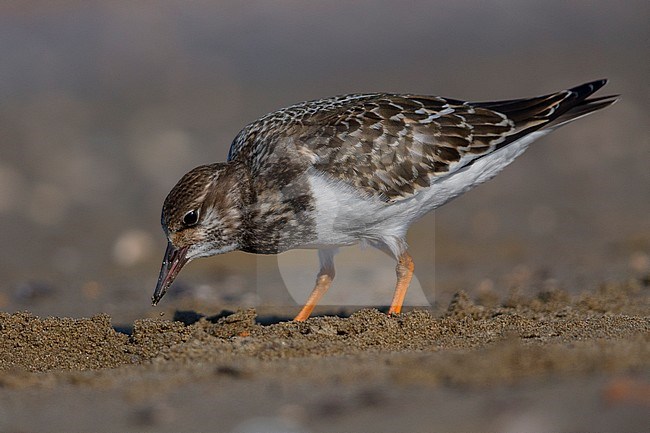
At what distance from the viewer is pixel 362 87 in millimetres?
15484

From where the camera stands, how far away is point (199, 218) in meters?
6.98

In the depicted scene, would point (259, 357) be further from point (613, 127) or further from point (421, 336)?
point (613, 127)

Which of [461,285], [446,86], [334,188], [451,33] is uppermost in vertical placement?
[451,33]

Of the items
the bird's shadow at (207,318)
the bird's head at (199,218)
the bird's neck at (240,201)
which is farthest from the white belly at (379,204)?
the bird's shadow at (207,318)

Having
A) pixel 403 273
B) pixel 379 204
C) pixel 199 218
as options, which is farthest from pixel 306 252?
pixel 199 218

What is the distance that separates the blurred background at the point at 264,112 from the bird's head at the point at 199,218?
142 centimetres

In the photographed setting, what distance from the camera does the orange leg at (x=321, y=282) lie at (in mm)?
7656

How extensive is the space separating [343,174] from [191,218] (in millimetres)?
1187

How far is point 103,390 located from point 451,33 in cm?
1445

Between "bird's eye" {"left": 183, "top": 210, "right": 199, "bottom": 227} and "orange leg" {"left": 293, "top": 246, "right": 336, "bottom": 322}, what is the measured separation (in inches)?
48.3

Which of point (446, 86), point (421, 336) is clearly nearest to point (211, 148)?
point (446, 86)

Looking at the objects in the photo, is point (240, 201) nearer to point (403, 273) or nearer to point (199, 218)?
point (199, 218)

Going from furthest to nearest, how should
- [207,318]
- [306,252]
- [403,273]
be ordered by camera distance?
[306,252], [403,273], [207,318]

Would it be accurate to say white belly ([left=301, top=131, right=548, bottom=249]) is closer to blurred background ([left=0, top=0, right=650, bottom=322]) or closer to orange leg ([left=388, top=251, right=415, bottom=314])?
orange leg ([left=388, top=251, right=415, bottom=314])
